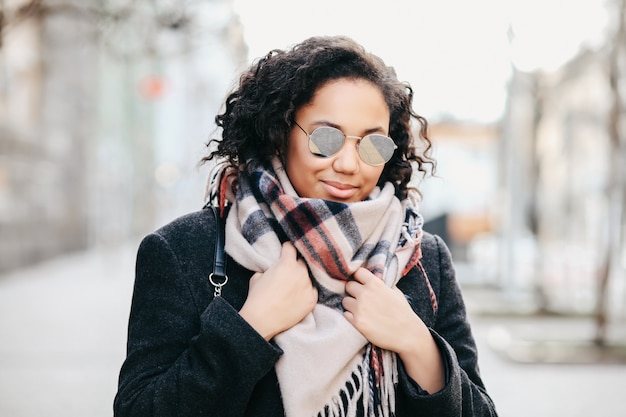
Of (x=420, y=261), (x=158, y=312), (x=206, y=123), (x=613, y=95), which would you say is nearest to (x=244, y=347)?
(x=158, y=312)

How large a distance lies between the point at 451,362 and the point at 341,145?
0.61 m

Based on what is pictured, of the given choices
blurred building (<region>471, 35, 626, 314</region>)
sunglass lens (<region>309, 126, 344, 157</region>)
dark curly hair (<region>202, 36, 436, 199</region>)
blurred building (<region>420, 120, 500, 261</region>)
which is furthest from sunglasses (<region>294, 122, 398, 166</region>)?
blurred building (<region>420, 120, 500, 261</region>)

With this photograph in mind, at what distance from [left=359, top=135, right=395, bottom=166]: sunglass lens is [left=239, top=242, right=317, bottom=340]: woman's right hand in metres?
0.30

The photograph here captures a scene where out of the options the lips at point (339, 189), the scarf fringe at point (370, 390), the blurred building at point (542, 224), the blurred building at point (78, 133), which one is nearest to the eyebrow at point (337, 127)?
the lips at point (339, 189)

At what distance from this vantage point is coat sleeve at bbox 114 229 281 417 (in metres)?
1.79

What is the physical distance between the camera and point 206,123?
650 inches

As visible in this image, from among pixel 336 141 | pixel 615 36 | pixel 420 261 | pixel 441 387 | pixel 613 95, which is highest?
pixel 615 36

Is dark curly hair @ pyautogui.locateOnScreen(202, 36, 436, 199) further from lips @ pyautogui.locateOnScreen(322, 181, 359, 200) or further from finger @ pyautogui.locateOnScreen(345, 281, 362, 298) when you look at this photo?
finger @ pyautogui.locateOnScreen(345, 281, 362, 298)

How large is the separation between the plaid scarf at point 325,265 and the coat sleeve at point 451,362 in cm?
9

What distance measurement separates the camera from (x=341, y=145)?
6.43 ft

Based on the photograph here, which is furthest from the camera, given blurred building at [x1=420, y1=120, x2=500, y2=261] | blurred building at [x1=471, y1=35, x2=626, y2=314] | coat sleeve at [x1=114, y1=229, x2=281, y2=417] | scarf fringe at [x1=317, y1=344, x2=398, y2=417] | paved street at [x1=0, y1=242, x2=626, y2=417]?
blurred building at [x1=420, y1=120, x2=500, y2=261]

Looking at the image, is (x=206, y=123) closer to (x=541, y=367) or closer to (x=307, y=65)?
(x=541, y=367)

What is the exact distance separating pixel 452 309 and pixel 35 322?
318 inches

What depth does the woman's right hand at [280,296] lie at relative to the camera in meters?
1.86
